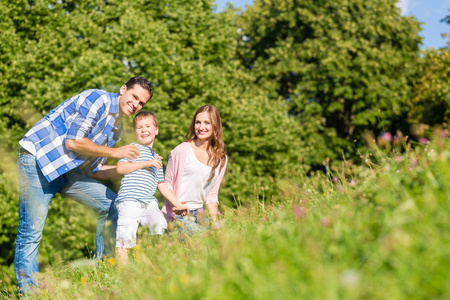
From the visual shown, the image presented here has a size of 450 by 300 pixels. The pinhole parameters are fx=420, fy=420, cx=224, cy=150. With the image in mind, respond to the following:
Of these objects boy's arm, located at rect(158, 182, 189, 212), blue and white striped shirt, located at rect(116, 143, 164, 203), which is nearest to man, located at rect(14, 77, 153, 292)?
blue and white striped shirt, located at rect(116, 143, 164, 203)

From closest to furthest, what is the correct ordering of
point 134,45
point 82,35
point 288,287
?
1. point 288,287
2. point 134,45
3. point 82,35

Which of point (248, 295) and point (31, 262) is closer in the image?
point (248, 295)

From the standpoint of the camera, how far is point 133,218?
4.47m

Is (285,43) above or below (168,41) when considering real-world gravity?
above

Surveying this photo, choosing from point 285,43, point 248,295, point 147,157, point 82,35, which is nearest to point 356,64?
point 285,43

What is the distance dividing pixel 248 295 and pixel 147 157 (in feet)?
10.4

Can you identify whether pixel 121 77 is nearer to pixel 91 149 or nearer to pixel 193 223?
pixel 91 149

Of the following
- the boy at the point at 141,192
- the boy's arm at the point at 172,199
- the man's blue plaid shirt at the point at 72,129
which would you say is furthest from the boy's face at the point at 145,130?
the boy's arm at the point at 172,199

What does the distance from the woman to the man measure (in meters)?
0.71

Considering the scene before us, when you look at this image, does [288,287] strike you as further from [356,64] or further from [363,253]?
[356,64]

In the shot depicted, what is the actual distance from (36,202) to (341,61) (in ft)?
51.4

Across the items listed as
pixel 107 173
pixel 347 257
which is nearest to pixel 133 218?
pixel 107 173

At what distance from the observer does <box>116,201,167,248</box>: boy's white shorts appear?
171 inches

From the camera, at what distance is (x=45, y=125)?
471 cm
